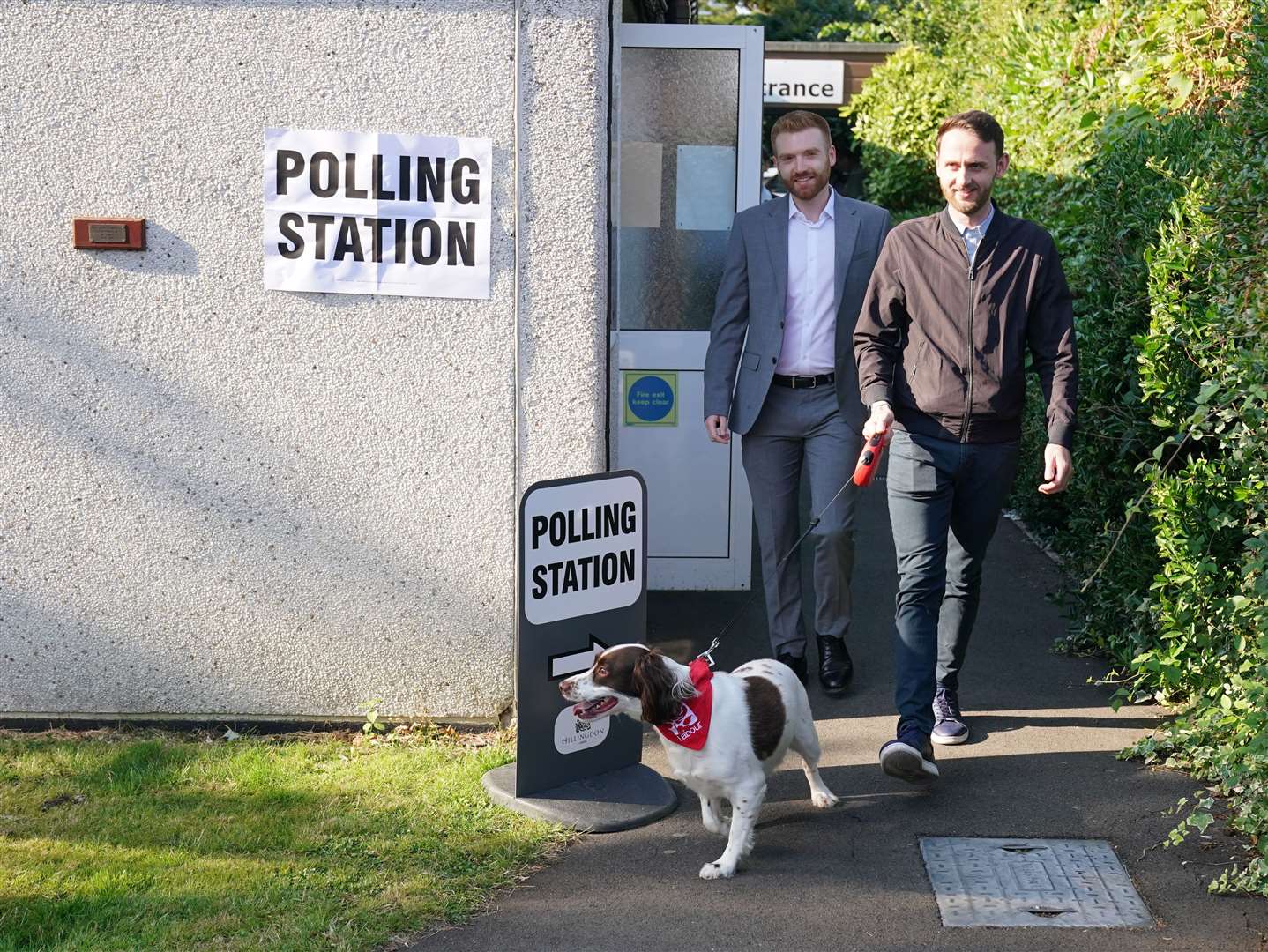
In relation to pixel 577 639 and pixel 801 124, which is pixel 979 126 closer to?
pixel 801 124

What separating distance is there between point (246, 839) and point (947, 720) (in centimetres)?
264

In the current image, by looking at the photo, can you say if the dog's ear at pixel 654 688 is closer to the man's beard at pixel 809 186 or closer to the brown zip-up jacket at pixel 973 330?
the brown zip-up jacket at pixel 973 330

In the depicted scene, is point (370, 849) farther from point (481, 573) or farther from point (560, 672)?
point (481, 573)

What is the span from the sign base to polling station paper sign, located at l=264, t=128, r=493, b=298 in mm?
1843

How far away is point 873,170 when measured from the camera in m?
17.8

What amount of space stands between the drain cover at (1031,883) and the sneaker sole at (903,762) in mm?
290

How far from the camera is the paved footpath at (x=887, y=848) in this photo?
150 inches

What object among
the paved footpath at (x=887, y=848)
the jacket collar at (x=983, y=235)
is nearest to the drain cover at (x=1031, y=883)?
the paved footpath at (x=887, y=848)

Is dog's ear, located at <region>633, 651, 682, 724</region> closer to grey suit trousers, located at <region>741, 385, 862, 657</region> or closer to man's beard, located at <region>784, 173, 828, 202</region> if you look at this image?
grey suit trousers, located at <region>741, 385, 862, 657</region>

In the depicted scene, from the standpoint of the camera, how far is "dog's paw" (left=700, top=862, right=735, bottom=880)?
4172 millimetres

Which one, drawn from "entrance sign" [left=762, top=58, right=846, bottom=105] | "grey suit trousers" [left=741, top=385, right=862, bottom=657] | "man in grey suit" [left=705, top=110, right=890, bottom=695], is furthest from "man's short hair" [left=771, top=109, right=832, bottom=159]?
"entrance sign" [left=762, top=58, right=846, bottom=105]

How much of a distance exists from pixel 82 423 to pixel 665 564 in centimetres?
308

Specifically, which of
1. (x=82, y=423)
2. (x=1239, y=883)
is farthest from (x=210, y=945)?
(x=1239, y=883)

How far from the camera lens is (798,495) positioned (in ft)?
19.2
